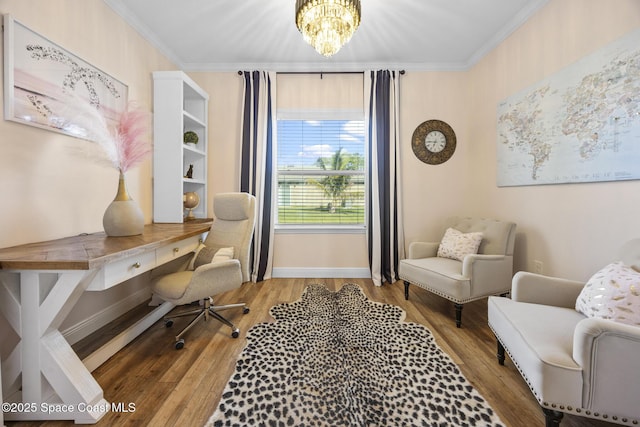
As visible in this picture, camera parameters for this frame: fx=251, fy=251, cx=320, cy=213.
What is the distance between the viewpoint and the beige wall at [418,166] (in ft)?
5.13

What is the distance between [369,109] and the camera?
321 centimetres

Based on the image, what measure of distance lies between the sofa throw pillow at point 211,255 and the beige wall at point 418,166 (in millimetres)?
728

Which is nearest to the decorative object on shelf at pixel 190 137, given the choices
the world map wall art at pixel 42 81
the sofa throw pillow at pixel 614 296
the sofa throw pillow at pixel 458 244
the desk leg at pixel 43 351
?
the world map wall art at pixel 42 81

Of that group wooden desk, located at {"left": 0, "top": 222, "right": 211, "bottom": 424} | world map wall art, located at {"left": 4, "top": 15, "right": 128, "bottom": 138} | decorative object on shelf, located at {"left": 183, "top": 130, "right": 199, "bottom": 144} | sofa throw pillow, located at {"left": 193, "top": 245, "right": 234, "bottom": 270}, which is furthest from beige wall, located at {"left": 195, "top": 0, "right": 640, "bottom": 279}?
wooden desk, located at {"left": 0, "top": 222, "right": 211, "bottom": 424}

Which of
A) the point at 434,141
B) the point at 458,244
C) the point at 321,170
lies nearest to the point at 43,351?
the point at 321,170

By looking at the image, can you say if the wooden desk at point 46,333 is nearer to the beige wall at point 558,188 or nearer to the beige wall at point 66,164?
the beige wall at point 66,164

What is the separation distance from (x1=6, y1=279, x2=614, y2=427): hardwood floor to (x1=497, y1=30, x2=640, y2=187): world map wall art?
4.61 ft

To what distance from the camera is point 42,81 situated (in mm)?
1577

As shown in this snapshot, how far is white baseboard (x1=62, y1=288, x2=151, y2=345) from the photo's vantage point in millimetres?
1787

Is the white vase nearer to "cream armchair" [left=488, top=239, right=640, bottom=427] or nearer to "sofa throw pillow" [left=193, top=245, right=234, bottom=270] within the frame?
"sofa throw pillow" [left=193, top=245, right=234, bottom=270]

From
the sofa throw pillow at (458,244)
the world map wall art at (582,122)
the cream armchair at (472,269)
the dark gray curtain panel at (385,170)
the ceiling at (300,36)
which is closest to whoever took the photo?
the world map wall art at (582,122)

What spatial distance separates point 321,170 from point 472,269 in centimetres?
208

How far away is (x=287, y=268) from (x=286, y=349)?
1.61m

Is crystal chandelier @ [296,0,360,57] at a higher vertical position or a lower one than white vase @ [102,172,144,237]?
higher
